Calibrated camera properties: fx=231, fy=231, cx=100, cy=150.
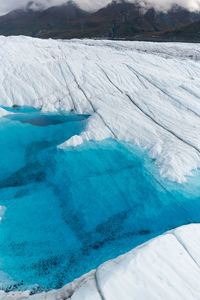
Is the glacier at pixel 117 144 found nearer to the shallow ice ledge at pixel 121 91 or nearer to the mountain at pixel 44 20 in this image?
the shallow ice ledge at pixel 121 91

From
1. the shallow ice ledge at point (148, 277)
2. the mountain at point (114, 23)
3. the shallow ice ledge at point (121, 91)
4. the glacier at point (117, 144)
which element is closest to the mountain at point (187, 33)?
the shallow ice ledge at point (121, 91)

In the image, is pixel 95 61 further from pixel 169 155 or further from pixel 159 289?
pixel 159 289

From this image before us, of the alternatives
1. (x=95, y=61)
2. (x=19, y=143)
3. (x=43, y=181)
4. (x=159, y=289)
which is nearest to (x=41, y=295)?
(x=159, y=289)

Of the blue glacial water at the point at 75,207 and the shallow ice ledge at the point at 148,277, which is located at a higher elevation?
Answer: the shallow ice ledge at the point at 148,277

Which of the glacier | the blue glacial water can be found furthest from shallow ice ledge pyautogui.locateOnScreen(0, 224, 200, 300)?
the blue glacial water

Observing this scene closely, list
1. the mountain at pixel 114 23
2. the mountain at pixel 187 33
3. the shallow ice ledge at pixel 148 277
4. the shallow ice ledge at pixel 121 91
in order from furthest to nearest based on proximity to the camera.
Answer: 1. the mountain at pixel 114 23
2. the mountain at pixel 187 33
3. the shallow ice ledge at pixel 121 91
4. the shallow ice ledge at pixel 148 277

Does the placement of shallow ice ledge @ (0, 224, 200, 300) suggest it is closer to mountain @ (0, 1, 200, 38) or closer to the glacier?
the glacier
